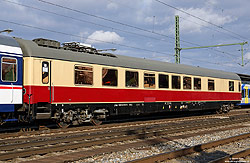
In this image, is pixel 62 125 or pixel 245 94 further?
pixel 245 94

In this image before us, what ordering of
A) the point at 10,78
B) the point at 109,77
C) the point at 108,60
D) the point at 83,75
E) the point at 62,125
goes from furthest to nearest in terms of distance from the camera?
1. the point at 108,60
2. the point at 109,77
3. the point at 83,75
4. the point at 62,125
5. the point at 10,78

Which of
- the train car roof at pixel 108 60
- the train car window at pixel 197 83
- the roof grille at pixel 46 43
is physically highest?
the roof grille at pixel 46 43

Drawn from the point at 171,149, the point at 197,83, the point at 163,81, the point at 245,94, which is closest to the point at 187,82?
the point at 197,83

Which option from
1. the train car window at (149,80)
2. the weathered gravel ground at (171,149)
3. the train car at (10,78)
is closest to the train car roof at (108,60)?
the train car window at (149,80)

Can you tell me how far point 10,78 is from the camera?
11.0 meters

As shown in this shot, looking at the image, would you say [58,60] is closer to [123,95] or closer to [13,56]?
[13,56]

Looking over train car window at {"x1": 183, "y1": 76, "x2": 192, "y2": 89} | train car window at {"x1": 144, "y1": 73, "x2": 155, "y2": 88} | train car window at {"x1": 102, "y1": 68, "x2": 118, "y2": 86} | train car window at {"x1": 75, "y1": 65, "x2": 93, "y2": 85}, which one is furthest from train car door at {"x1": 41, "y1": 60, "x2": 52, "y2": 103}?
train car window at {"x1": 183, "y1": 76, "x2": 192, "y2": 89}

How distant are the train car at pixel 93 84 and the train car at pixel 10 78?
32cm

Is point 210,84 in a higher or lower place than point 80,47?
lower

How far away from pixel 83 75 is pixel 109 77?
1.61m

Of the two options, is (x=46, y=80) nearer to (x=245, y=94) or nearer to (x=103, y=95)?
(x=103, y=95)

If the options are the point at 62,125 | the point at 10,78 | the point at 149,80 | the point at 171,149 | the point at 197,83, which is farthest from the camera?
the point at 197,83

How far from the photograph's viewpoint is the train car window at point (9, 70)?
35.5 feet

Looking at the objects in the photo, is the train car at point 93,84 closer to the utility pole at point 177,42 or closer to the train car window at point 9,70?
the train car window at point 9,70
